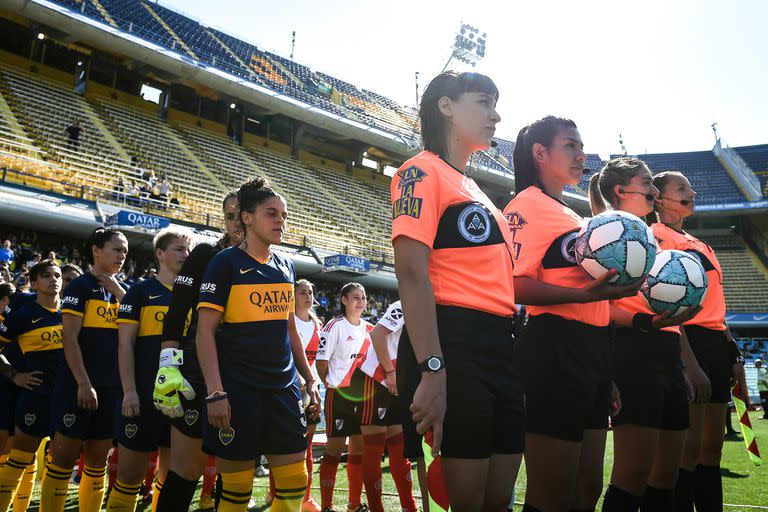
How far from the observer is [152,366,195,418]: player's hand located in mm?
2906

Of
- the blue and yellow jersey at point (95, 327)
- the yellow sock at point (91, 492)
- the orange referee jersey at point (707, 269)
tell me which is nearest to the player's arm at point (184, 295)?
the blue and yellow jersey at point (95, 327)

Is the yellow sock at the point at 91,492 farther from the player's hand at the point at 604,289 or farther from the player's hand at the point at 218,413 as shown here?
the player's hand at the point at 604,289

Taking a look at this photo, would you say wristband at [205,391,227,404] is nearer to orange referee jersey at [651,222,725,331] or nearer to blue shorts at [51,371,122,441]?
blue shorts at [51,371,122,441]

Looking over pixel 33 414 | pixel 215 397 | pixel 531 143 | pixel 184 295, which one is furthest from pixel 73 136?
pixel 531 143

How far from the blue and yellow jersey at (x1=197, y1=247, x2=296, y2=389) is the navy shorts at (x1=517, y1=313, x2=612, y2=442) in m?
1.25

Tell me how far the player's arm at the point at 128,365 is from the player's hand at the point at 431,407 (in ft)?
7.51

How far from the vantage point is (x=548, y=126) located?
288 centimetres

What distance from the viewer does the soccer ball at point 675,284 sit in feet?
9.91

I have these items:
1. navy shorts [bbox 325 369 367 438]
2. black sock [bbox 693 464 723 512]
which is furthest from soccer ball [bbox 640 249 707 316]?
navy shorts [bbox 325 369 367 438]

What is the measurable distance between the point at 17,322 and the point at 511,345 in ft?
14.7

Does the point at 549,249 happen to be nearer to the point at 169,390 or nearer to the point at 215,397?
the point at 215,397

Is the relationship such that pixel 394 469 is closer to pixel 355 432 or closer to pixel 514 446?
pixel 355 432

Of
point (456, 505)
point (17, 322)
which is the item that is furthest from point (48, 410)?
point (456, 505)

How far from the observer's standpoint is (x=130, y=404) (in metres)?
3.46
